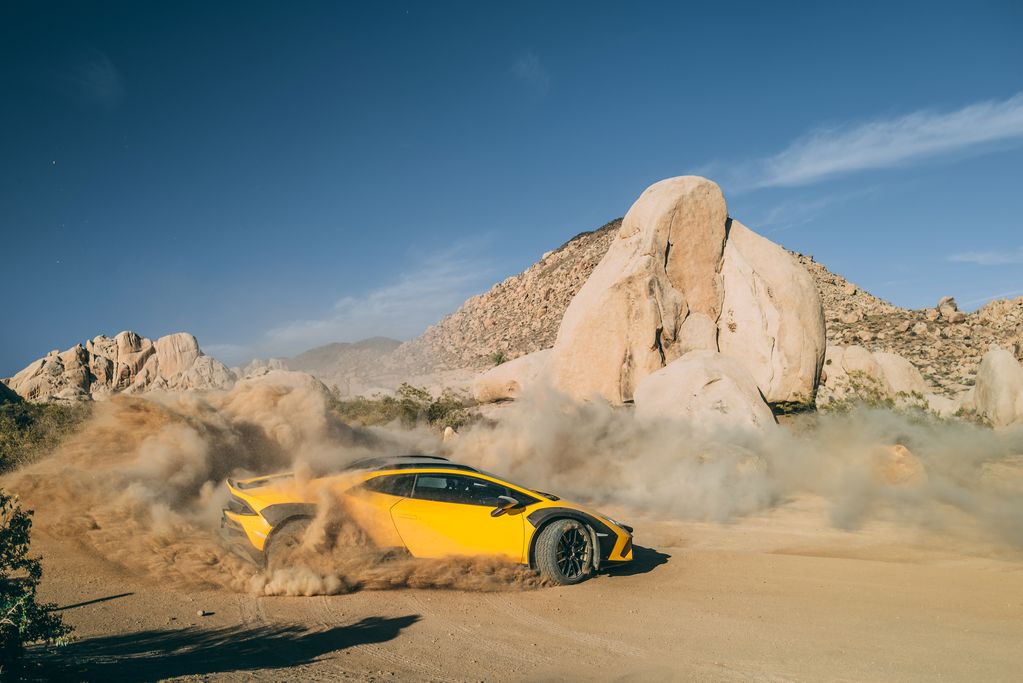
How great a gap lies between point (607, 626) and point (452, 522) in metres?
2.03

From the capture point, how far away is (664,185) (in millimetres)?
21031

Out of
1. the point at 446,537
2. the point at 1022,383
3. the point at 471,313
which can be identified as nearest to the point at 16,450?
the point at 446,537

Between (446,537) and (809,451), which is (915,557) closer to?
(809,451)

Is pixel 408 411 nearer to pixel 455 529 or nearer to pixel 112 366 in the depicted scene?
pixel 455 529

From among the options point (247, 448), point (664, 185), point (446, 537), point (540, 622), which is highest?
point (664, 185)

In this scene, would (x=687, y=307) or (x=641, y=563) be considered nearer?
(x=641, y=563)

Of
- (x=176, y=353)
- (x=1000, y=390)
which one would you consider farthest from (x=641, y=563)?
(x=176, y=353)

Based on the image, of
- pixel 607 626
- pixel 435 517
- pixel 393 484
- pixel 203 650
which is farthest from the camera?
pixel 393 484

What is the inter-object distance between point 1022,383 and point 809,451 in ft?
36.4

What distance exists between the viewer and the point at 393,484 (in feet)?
26.7

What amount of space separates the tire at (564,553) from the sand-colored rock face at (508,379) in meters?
14.9

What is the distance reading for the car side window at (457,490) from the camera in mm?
8148

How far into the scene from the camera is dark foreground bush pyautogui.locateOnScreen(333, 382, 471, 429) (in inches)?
858

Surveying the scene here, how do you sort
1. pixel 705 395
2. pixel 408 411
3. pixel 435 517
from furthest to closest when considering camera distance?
1. pixel 408 411
2. pixel 705 395
3. pixel 435 517
